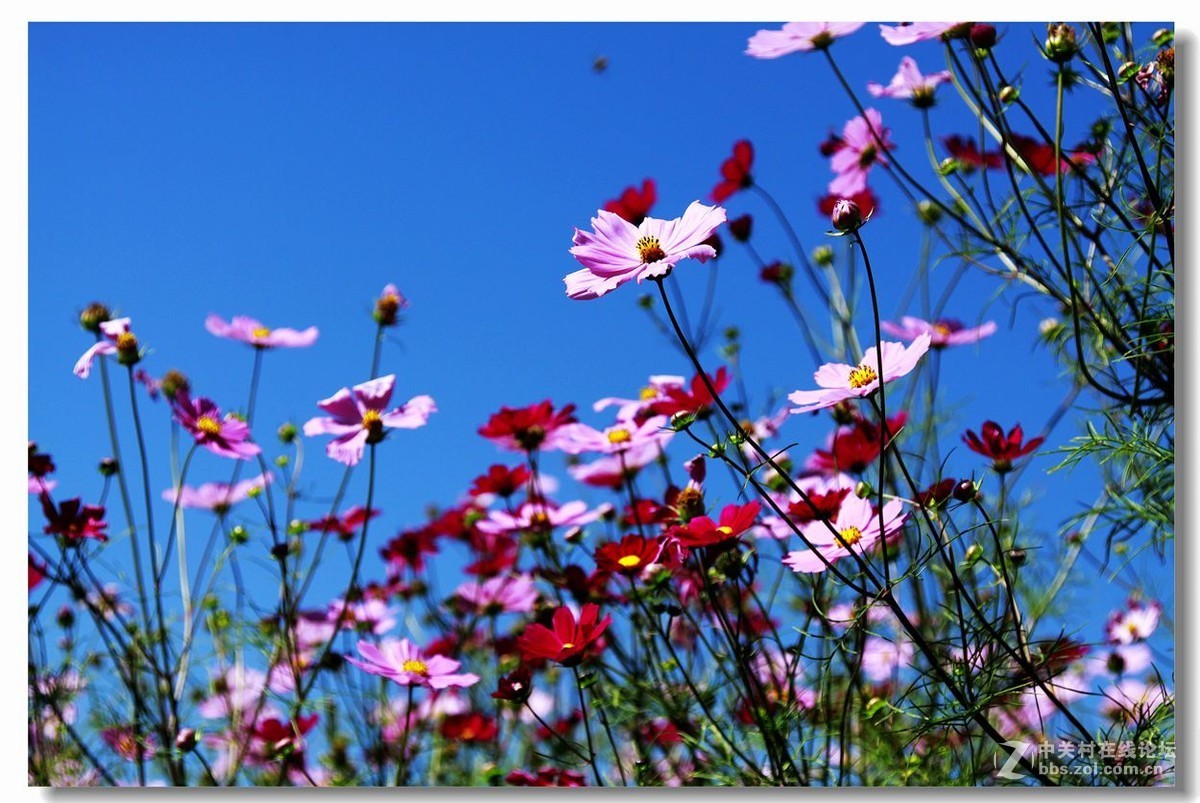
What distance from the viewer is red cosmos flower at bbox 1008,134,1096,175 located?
3.81ft

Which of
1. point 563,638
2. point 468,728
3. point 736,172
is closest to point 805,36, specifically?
point 736,172

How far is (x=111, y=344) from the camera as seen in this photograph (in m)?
1.21

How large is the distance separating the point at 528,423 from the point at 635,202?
0.89 feet

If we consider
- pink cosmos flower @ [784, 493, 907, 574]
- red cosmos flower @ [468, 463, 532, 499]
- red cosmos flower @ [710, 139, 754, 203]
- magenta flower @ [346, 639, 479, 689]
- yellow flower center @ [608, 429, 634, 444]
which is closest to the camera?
pink cosmos flower @ [784, 493, 907, 574]

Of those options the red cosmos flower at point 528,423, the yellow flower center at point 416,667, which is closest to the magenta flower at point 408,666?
the yellow flower center at point 416,667

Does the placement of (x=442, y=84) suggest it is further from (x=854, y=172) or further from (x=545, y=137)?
(x=854, y=172)

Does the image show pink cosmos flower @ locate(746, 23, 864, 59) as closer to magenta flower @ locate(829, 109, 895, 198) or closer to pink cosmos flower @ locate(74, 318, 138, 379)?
magenta flower @ locate(829, 109, 895, 198)

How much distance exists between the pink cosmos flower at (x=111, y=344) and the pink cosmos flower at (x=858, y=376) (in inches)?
28.0

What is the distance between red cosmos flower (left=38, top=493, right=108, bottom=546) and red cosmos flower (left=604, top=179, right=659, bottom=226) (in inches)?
25.4

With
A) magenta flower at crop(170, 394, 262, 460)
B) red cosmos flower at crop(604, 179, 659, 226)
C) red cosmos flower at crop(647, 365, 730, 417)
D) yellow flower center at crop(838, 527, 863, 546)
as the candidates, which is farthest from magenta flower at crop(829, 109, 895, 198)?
magenta flower at crop(170, 394, 262, 460)

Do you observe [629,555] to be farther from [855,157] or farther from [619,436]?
[855,157]

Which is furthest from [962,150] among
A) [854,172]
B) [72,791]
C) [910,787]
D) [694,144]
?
[72,791]

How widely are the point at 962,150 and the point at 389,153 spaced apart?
68cm

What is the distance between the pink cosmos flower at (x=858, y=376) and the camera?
0.83 metres
